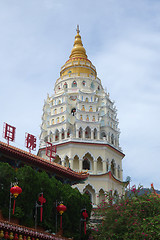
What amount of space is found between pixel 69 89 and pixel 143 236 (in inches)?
904

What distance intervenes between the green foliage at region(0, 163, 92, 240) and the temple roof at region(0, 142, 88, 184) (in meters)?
0.93

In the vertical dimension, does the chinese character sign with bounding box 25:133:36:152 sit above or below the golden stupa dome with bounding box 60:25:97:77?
below

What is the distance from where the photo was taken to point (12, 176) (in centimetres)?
1958

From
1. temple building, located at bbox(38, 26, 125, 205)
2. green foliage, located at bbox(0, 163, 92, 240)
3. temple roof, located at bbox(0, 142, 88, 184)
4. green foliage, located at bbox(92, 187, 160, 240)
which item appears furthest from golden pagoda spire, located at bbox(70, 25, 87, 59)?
green foliage, located at bbox(0, 163, 92, 240)

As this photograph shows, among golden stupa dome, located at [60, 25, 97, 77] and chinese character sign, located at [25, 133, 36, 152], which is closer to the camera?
chinese character sign, located at [25, 133, 36, 152]

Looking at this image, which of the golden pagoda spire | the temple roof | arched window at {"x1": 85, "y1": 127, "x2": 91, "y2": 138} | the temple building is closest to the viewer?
the temple roof

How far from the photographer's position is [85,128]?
3853cm

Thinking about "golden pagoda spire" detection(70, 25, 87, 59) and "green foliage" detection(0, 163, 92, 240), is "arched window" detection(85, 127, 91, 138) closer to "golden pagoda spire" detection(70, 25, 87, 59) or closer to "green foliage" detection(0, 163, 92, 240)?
"golden pagoda spire" detection(70, 25, 87, 59)

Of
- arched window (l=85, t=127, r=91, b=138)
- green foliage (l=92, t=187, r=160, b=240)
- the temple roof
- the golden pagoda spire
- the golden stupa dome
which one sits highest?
the golden pagoda spire

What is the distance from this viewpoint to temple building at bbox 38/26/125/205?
3622 centimetres

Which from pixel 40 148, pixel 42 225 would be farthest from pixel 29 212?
pixel 40 148

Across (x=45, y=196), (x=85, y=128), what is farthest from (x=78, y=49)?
(x=45, y=196)

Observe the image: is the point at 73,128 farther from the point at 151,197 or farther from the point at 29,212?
the point at 29,212

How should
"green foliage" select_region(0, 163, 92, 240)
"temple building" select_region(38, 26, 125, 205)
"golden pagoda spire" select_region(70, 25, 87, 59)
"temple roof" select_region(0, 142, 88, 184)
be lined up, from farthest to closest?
"golden pagoda spire" select_region(70, 25, 87, 59) → "temple building" select_region(38, 26, 125, 205) → "temple roof" select_region(0, 142, 88, 184) → "green foliage" select_region(0, 163, 92, 240)
